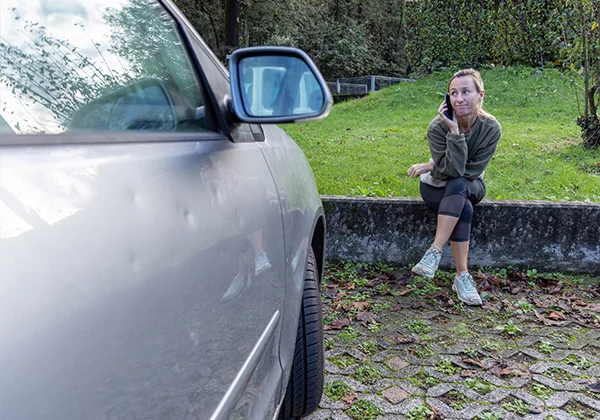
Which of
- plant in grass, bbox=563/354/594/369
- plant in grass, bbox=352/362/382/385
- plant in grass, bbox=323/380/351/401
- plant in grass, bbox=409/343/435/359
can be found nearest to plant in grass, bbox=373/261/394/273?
plant in grass, bbox=409/343/435/359

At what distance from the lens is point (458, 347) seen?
332cm

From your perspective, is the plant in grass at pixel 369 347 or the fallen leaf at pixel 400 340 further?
the fallen leaf at pixel 400 340

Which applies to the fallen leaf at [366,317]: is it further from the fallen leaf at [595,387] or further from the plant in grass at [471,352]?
the fallen leaf at [595,387]

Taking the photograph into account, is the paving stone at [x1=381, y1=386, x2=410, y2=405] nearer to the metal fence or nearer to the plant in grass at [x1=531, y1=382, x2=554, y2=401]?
the plant in grass at [x1=531, y1=382, x2=554, y2=401]

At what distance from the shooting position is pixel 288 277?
1913mm

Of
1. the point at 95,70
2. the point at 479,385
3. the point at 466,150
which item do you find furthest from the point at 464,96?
the point at 95,70

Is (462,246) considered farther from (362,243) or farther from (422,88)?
(422,88)

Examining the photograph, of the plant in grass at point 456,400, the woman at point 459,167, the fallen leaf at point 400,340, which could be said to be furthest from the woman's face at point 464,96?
the plant in grass at point 456,400

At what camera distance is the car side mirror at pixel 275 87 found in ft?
5.24

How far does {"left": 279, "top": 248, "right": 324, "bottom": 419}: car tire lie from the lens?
2348 mm

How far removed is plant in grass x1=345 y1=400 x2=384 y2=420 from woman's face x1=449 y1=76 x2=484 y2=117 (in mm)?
2359

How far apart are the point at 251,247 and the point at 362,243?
10.7ft

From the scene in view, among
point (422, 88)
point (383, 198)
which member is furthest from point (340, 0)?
point (383, 198)

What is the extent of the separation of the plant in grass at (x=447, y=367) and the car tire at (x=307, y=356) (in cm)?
88
